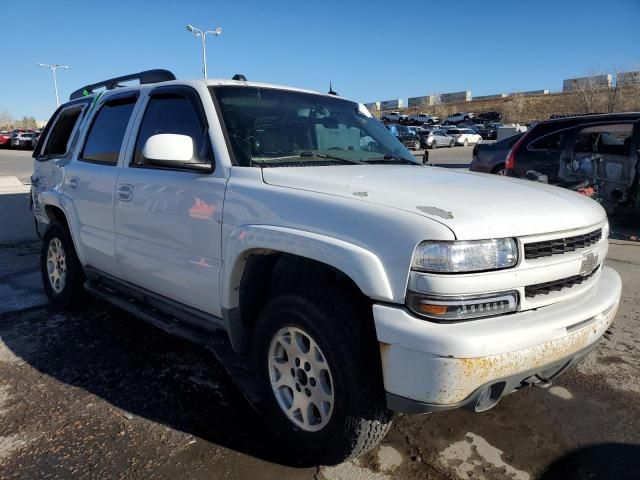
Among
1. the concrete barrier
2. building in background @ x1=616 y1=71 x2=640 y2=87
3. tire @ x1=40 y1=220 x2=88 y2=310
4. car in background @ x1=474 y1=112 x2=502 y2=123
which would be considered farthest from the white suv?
car in background @ x1=474 y1=112 x2=502 y2=123

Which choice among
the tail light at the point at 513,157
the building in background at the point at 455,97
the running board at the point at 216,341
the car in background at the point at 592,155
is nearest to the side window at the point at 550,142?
the car in background at the point at 592,155

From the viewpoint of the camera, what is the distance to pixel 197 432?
2.77 metres

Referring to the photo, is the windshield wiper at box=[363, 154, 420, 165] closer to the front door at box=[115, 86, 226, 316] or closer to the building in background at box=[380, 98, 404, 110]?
the front door at box=[115, 86, 226, 316]

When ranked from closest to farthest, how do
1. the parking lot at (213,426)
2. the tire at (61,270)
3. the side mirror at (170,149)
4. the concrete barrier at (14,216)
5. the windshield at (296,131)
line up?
the parking lot at (213,426) → the side mirror at (170,149) → the windshield at (296,131) → the tire at (61,270) → the concrete barrier at (14,216)

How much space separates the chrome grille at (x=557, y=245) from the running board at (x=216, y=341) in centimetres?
170

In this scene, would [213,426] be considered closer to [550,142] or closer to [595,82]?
[550,142]

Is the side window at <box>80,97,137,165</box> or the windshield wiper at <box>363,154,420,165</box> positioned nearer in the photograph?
the windshield wiper at <box>363,154,420,165</box>

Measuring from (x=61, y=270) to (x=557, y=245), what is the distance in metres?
4.11

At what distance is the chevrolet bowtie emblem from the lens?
7.95ft

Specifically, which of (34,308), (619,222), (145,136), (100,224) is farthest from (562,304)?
(619,222)

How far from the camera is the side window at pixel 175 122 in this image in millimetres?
3017

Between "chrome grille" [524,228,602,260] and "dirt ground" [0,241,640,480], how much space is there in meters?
1.07

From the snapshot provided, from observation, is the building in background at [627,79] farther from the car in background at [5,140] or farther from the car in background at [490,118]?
the car in background at [5,140]

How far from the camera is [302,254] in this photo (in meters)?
2.31
